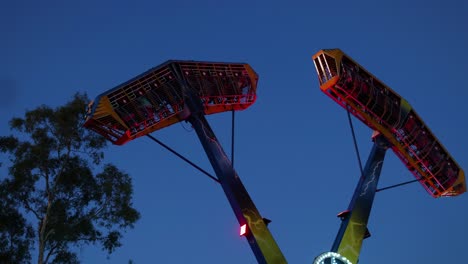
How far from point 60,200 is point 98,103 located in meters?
7.36

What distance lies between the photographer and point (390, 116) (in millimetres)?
31547

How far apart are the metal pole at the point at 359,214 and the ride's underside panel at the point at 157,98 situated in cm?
791

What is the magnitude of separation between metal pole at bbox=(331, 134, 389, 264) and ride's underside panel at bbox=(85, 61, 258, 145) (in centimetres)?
791

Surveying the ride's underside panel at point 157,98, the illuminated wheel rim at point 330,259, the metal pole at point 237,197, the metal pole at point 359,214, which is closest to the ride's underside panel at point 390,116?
the metal pole at point 359,214

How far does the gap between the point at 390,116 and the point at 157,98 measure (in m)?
13.2

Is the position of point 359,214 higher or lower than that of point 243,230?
higher

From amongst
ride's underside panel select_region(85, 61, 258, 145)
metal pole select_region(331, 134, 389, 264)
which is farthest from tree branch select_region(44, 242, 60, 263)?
metal pole select_region(331, 134, 389, 264)

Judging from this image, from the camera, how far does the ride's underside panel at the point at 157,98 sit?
25250mm

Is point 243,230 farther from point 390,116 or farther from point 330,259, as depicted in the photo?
point 390,116

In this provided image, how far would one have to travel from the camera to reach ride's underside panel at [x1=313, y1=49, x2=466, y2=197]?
96.4ft

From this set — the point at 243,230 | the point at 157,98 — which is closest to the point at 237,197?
the point at 243,230

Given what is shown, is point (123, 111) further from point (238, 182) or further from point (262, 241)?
point (262, 241)

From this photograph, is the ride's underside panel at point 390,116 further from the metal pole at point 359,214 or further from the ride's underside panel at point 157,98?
the ride's underside panel at point 157,98

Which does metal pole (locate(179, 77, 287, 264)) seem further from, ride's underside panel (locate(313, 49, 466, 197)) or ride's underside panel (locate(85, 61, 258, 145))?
ride's underside panel (locate(313, 49, 466, 197))
